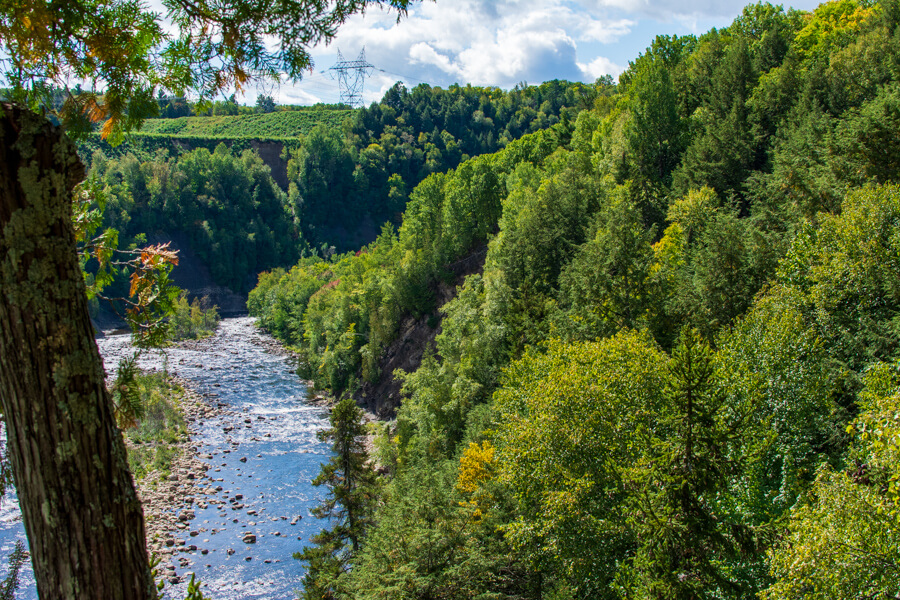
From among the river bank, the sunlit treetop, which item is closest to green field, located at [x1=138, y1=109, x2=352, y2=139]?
the river bank

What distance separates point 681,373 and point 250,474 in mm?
36470

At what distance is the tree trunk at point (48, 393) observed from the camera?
144 inches

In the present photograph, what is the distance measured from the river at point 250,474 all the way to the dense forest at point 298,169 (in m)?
54.3

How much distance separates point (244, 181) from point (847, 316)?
455 ft

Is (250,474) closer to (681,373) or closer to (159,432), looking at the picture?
(159,432)

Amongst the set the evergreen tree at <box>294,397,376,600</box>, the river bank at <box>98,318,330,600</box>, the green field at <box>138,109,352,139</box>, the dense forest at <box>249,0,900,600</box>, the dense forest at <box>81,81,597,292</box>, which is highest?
the green field at <box>138,109,352,139</box>

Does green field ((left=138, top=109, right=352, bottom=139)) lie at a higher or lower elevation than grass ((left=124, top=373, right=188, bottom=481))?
higher

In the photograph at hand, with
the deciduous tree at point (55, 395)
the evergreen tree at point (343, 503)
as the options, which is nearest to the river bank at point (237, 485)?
the evergreen tree at point (343, 503)

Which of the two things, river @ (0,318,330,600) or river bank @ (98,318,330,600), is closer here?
river @ (0,318,330,600)

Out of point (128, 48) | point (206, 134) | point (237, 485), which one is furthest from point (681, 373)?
point (206, 134)

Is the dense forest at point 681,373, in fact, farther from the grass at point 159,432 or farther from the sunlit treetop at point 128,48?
the grass at point 159,432

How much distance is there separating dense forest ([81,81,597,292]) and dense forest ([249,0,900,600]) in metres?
46.4

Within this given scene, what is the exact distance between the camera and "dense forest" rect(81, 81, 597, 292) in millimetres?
124312

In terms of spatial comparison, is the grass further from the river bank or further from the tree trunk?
the tree trunk
